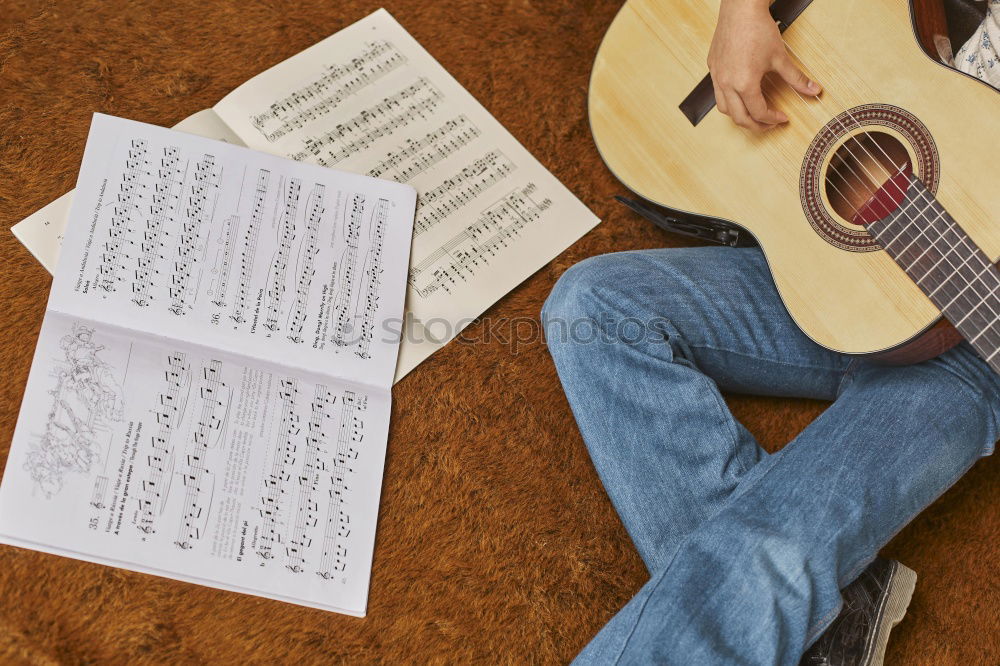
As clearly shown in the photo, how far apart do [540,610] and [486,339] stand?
366mm

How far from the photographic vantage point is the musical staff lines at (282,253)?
41.4 inches

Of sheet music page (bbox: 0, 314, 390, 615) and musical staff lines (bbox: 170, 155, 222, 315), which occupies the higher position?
musical staff lines (bbox: 170, 155, 222, 315)

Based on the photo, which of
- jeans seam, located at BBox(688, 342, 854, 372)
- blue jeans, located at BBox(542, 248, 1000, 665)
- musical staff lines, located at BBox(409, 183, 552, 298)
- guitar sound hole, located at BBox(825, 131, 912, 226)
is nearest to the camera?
blue jeans, located at BBox(542, 248, 1000, 665)

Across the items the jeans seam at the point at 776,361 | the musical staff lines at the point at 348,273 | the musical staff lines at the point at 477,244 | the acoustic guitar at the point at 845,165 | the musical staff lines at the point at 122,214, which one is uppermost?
the acoustic guitar at the point at 845,165

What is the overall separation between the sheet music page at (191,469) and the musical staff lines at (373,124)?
0.33 metres

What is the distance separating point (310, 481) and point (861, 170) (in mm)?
748

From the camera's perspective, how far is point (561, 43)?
1.35 metres

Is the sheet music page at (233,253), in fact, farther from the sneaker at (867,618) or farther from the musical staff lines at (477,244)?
the sneaker at (867,618)

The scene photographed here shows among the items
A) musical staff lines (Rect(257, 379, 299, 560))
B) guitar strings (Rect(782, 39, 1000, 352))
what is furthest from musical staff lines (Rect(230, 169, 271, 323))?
guitar strings (Rect(782, 39, 1000, 352))

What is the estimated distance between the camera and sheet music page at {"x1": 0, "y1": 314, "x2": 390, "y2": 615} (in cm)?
94

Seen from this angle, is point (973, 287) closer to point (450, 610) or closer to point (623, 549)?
point (623, 549)

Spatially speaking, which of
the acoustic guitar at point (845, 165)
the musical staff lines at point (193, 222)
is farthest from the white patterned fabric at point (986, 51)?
the musical staff lines at point (193, 222)

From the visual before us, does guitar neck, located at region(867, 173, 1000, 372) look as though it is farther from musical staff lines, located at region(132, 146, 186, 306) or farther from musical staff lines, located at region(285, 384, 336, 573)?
musical staff lines, located at region(132, 146, 186, 306)

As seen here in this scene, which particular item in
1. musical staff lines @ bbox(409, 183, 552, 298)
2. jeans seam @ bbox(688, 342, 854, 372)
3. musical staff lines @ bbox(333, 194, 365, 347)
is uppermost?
jeans seam @ bbox(688, 342, 854, 372)
